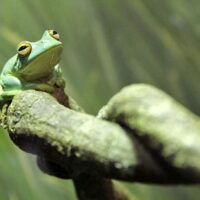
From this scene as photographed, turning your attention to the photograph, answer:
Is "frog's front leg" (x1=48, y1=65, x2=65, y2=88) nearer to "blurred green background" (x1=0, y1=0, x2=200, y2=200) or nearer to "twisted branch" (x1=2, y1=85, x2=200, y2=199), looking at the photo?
"twisted branch" (x1=2, y1=85, x2=200, y2=199)

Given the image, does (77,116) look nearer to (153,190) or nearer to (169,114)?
(169,114)

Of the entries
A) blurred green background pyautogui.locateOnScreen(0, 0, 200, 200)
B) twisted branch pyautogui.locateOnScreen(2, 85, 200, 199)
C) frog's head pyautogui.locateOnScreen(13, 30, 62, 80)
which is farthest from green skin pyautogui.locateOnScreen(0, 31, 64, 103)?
blurred green background pyautogui.locateOnScreen(0, 0, 200, 200)

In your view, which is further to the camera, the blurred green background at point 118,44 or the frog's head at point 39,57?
the blurred green background at point 118,44

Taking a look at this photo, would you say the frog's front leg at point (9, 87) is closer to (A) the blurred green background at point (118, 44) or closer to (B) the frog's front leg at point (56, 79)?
(B) the frog's front leg at point (56, 79)

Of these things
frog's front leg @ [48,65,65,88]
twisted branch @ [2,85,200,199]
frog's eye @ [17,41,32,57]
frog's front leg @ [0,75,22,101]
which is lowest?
twisted branch @ [2,85,200,199]

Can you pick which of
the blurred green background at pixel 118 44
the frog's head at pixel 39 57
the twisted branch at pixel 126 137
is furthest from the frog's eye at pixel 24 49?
the blurred green background at pixel 118 44

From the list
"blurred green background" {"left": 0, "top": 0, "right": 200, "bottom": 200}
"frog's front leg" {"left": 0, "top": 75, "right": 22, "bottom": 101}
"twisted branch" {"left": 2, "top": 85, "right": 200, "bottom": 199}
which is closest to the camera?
"twisted branch" {"left": 2, "top": 85, "right": 200, "bottom": 199}
